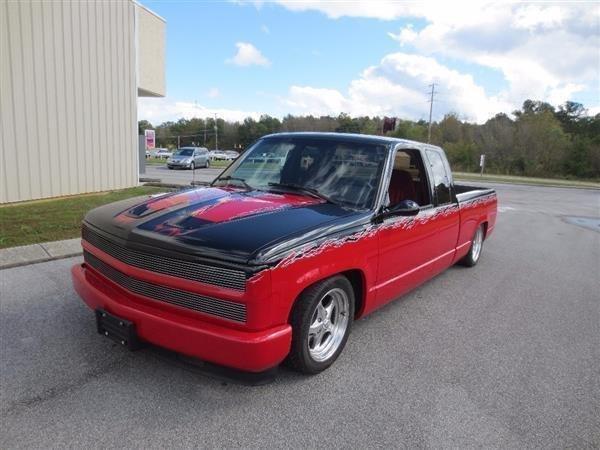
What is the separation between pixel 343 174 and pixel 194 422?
91.8 inches

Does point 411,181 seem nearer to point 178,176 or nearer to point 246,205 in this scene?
point 246,205

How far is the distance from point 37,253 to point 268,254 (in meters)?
4.69

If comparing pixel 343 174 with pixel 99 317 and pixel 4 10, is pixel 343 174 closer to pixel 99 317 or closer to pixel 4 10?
pixel 99 317

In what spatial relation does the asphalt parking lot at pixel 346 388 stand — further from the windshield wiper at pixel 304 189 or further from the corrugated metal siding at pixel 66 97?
the corrugated metal siding at pixel 66 97

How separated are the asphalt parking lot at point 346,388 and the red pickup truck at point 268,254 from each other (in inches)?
12.8

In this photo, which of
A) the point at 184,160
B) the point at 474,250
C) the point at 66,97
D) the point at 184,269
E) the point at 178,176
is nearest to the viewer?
the point at 184,269

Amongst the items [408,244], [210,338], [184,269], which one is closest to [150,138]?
[408,244]

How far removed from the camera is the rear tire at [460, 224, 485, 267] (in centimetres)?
661

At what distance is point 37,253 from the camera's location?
6.04 meters

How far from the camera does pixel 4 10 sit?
8.87 metres

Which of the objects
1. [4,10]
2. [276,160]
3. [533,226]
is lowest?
[533,226]

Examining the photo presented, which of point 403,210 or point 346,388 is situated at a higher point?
point 403,210

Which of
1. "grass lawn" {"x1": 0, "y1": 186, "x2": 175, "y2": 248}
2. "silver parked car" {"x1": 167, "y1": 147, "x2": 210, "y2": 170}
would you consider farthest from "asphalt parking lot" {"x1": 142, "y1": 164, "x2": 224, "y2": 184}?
"grass lawn" {"x1": 0, "y1": 186, "x2": 175, "y2": 248}

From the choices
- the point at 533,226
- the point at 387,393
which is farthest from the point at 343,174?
the point at 533,226
